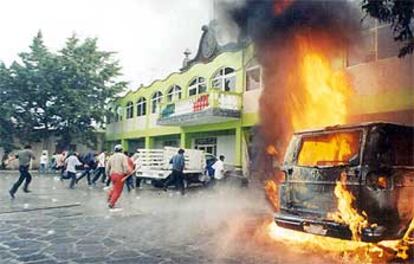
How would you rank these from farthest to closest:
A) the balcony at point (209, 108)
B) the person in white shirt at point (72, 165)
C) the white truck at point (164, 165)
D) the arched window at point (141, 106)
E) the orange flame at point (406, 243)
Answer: the arched window at point (141, 106) < the balcony at point (209, 108) < the white truck at point (164, 165) < the person in white shirt at point (72, 165) < the orange flame at point (406, 243)

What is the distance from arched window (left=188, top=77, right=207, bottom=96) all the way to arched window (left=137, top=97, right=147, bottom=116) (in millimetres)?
6367

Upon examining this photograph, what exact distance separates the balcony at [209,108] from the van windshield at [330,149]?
1286 centimetres

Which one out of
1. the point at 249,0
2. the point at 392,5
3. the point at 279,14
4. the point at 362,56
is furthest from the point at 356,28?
the point at 392,5

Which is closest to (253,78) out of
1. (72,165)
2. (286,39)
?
(286,39)

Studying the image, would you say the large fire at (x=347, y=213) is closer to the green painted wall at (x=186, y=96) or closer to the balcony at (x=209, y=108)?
the green painted wall at (x=186, y=96)

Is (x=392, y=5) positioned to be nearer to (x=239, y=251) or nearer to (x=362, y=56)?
(x=239, y=251)

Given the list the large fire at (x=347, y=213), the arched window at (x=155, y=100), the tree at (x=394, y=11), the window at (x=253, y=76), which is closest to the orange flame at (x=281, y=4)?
the tree at (x=394, y=11)

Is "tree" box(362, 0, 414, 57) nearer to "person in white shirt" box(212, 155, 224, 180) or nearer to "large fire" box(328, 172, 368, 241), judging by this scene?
"large fire" box(328, 172, 368, 241)

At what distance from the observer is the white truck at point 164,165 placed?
16203mm

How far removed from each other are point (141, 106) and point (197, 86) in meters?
8.06

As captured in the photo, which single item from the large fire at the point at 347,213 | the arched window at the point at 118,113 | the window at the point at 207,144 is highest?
the arched window at the point at 118,113

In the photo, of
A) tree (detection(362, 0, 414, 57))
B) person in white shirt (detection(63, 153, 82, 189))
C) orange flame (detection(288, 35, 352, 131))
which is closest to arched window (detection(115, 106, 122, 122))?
person in white shirt (detection(63, 153, 82, 189))

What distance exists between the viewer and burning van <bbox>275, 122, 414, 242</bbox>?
16.3ft

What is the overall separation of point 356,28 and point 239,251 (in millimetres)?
9771
